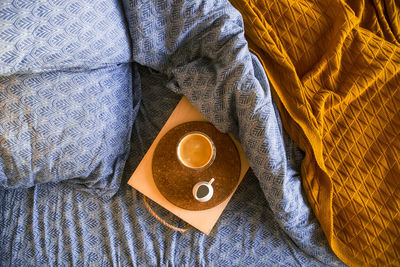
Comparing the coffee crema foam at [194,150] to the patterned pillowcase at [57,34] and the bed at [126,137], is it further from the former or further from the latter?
the patterned pillowcase at [57,34]

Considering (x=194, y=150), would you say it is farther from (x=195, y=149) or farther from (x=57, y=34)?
(x=57, y=34)

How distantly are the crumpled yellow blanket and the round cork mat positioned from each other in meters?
0.21

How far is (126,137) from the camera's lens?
997 millimetres

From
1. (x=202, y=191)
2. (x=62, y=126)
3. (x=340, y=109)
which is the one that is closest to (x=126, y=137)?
(x=62, y=126)

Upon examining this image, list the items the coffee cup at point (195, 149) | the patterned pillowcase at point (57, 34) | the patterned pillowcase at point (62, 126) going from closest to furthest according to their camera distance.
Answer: the patterned pillowcase at point (57, 34) → the patterned pillowcase at point (62, 126) → the coffee cup at point (195, 149)

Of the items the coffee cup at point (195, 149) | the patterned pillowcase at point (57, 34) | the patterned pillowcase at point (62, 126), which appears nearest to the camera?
the patterned pillowcase at point (57, 34)

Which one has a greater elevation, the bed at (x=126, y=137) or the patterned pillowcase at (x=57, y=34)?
the patterned pillowcase at (x=57, y=34)

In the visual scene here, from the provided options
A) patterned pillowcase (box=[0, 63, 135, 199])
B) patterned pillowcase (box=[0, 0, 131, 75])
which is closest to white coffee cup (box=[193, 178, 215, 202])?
patterned pillowcase (box=[0, 63, 135, 199])

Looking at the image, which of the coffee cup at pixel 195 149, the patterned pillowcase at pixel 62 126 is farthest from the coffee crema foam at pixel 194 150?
the patterned pillowcase at pixel 62 126

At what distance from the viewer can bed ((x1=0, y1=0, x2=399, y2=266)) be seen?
814 mm

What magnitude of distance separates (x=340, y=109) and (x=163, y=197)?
0.62 meters

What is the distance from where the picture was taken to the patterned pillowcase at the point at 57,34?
0.71 meters

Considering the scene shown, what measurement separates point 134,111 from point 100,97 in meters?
0.16

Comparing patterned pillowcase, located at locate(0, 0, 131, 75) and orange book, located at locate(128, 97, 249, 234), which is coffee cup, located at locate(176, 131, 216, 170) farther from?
patterned pillowcase, located at locate(0, 0, 131, 75)
